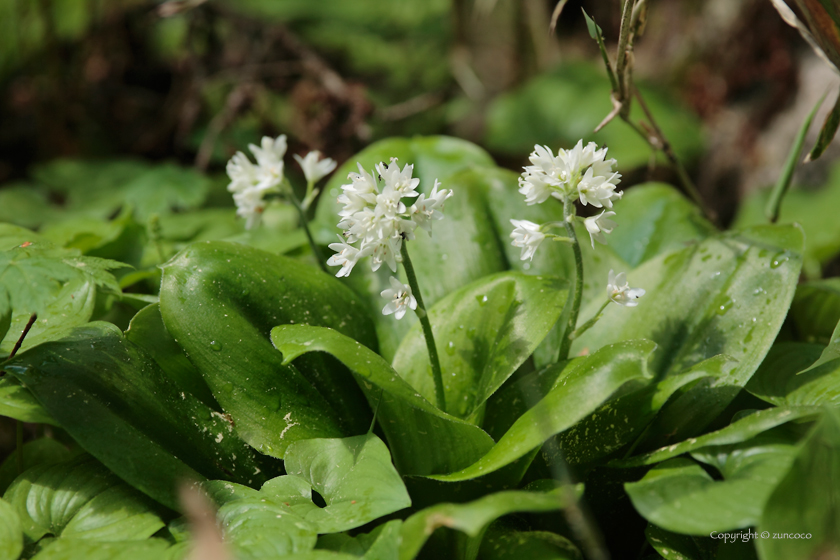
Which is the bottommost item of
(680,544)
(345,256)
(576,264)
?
(680,544)

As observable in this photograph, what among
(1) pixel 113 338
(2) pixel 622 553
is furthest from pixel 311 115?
(2) pixel 622 553

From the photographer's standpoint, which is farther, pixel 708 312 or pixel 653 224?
pixel 653 224

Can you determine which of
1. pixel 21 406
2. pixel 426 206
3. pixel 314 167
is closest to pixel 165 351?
pixel 21 406

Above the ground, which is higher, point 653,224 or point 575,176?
point 575,176

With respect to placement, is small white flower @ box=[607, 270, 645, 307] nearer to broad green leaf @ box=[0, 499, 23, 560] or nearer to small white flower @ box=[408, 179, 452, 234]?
small white flower @ box=[408, 179, 452, 234]

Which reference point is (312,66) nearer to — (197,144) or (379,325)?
(197,144)

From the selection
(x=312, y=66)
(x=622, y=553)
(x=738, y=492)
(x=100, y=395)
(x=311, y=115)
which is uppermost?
(x=312, y=66)

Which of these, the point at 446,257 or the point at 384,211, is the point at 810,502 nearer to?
the point at 384,211
